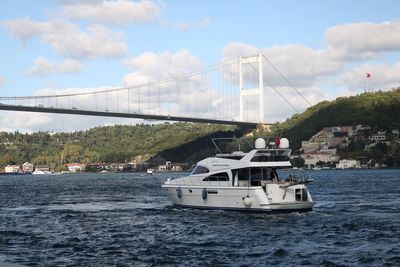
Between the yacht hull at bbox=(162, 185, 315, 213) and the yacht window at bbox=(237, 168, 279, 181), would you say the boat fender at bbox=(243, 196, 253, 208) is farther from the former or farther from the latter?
the yacht window at bbox=(237, 168, 279, 181)

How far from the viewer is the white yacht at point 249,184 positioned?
107 ft

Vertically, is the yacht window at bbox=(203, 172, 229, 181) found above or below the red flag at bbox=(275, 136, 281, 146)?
below

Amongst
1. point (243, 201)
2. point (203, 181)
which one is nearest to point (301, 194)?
point (243, 201)

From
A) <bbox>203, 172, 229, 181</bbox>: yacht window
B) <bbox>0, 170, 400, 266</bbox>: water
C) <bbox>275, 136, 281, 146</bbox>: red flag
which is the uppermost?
<bbox>275, 136, 281, 146</bbox>: red flag

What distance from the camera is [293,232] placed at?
1072 inches

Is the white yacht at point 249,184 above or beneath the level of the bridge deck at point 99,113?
beneath

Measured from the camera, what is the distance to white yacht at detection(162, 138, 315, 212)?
32688 mm

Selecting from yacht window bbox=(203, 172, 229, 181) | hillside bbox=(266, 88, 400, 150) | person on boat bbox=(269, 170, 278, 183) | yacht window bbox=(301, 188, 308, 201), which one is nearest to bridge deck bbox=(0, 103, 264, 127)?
hillside bbox=(266, 88, 400, 150)

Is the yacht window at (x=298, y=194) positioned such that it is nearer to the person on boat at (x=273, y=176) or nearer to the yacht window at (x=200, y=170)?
the person on boat at (x=273, y=176)

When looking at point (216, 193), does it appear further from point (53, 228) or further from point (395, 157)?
point (395, 157)

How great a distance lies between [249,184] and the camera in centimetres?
3375

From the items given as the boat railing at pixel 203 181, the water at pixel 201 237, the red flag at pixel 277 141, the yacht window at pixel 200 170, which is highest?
the red flag at pixel 277 141

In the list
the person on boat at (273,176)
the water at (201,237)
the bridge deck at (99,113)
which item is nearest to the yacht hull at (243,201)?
the water at (201,237)

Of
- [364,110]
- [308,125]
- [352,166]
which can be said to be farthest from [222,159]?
[364,110]
